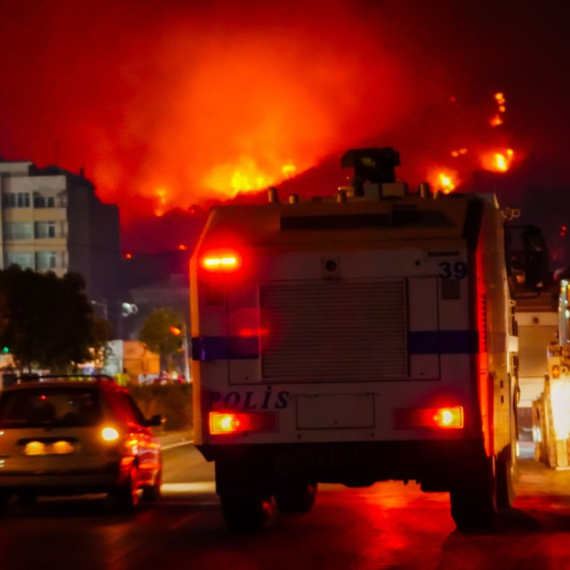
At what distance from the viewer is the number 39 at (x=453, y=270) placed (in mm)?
11734

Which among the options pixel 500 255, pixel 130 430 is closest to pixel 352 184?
pixel 500 255

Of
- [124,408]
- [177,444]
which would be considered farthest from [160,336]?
[124,408]

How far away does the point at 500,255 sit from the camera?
1398cm

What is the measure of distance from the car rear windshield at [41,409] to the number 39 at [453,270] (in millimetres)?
5499

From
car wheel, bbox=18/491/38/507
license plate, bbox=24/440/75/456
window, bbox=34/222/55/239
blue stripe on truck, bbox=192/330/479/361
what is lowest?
car wheel, bbox=18/491/38/507

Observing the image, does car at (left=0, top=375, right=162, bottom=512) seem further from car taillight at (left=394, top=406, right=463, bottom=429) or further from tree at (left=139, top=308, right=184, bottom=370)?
tree at (left=139, top=308, right=184, bottom=370)

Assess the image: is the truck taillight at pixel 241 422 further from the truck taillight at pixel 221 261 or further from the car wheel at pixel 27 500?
the car wheel at pixel 27 500

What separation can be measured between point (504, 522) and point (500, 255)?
8.69 ft

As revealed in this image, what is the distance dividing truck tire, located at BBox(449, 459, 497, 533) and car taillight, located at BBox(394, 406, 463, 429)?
2.35 ft

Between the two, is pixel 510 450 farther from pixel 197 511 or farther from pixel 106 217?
pixel 106 217

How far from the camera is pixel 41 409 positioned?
16.1 meters

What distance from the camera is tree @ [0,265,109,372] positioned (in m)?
63.3

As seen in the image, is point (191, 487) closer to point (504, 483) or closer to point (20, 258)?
point (504, 483)

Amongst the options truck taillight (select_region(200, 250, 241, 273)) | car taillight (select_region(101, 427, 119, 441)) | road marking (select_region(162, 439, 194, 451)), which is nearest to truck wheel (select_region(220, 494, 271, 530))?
truck taillight (select_region(200, 250, 241, 273))
